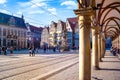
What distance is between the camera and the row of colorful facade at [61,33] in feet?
293

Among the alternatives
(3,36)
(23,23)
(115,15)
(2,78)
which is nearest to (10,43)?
(3,36)

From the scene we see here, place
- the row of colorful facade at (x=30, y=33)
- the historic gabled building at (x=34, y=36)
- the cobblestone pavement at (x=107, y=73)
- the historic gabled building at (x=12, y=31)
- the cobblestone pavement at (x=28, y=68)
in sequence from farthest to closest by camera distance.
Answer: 1. the historic gabled building at (x=34, y=36)
2. the row of colorful facade at (x=30, y=33)
3. the historic gabled building at (x=12, y=31)
4. the cobblestone pavement at (x=28, y=68)
5. the cobblestone pavement at (x=107, y=73)

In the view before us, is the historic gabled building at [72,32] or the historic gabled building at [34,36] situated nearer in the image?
the historic gabled building at [72,32]

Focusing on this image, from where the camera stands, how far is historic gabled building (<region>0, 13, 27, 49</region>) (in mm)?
78000

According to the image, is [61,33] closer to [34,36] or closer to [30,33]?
[30,33]

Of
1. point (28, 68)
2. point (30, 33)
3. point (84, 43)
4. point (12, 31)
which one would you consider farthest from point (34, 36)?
point (84, 43)

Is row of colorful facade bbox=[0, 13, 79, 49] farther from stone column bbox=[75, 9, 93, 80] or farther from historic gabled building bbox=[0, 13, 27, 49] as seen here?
stone column bbox=[75, 9, 93, 80]

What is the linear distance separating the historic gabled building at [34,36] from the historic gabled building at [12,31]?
581 cm

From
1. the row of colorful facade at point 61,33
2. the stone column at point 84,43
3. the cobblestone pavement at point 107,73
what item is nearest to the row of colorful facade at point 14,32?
the row of colorful facade at point 61,33

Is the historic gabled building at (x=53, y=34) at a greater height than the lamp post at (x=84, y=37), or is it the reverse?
the historic gabled building at (x=53, y=34)

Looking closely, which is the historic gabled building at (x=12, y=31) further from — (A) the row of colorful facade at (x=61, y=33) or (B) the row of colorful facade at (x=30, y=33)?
(A) the row of colorful facade at (x=61, y=33)

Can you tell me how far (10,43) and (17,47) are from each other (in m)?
4.64

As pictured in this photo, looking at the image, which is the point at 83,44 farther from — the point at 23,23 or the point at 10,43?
the point at 23,23

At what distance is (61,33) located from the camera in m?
92.6
